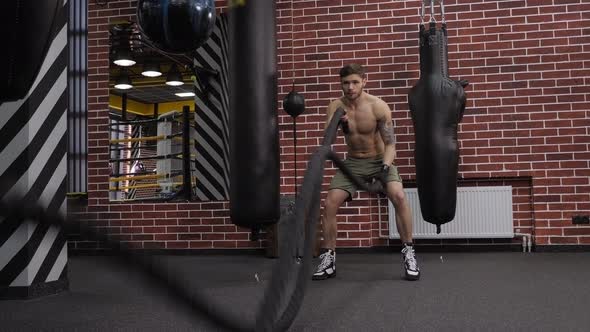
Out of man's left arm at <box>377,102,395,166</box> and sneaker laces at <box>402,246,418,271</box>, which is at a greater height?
man's left arm at <box>377,102,395,166</box>

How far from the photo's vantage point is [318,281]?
9.99 feet

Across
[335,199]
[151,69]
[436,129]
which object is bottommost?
[335,199]

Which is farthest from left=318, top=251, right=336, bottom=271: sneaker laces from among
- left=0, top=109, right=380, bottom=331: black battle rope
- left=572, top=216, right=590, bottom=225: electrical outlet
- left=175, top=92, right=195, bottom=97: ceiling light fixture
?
left=175, top=92, right=195, bottom=97: ceiling light fixture

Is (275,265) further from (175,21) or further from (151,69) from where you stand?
(151,69)

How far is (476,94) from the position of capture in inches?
176

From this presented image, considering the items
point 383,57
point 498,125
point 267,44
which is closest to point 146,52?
point 383,57

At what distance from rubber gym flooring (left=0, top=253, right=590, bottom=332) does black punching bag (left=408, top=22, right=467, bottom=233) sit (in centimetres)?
41

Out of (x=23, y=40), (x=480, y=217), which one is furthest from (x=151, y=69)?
(x=23, y=40)

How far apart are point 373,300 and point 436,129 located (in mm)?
759

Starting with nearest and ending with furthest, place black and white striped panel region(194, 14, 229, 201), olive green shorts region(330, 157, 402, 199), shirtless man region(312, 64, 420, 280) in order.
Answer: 1. shirtless man region(312, 64, 420, 280)
2. olive green shorts region(330, 157, 402, 199)
3. black and white striped panel region(194, 14, 229, 201)

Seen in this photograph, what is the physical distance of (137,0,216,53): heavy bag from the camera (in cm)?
150

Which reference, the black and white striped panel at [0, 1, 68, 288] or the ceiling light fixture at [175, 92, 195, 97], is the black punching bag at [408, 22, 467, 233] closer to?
the black and white striped panel at [0, 1, 68, 288]

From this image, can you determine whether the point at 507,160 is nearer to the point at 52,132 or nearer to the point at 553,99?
the point at 553,99

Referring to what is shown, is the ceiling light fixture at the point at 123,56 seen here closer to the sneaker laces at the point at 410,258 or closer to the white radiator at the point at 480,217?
the white radiator at the point at 480,217
